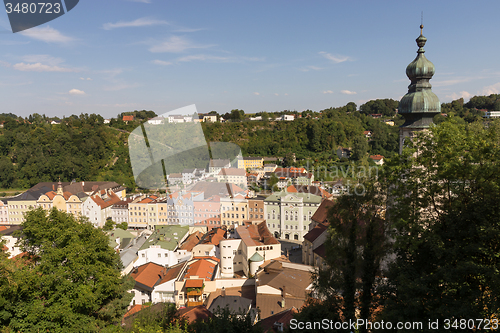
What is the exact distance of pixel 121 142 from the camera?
7169 centimetres

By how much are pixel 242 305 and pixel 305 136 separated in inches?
2614

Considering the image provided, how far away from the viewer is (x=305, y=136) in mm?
77875

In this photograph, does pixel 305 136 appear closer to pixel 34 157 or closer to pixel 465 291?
pixel 34 157

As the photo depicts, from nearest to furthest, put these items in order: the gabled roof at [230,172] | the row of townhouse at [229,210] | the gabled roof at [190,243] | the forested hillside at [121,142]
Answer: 1. the gabled roof at [190,243]
2. the row of townhouse at [229,210]
3. the gabled roof at [230,172]
4. the forested hillside at [121,142]

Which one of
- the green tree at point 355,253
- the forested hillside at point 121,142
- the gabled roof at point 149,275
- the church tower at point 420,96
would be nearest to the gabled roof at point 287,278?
the gabled roof at point 149,275

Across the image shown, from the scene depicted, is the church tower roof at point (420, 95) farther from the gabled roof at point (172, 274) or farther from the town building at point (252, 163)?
the town building at point (252, 163)

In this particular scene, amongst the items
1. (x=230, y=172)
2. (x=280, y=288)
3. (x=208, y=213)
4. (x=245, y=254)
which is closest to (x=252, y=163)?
(x=230, y=172)

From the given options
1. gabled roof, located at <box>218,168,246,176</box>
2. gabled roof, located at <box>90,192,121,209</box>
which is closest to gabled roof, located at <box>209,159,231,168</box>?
gabled roof, located at <box>218,168,246,176</box>

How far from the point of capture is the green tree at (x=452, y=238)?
5488mm

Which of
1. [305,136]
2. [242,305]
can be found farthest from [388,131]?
[242,305]

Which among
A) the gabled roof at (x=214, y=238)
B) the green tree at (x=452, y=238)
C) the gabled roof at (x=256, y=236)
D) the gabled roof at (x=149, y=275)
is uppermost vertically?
the green tree at (x=452, y=238)

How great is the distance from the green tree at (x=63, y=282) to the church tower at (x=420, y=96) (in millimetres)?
10736

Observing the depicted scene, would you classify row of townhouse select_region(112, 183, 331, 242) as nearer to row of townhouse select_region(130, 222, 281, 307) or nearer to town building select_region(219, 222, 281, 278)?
row of townhouse select_region(130, 222, 281, 307)

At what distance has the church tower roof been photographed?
392 inches
